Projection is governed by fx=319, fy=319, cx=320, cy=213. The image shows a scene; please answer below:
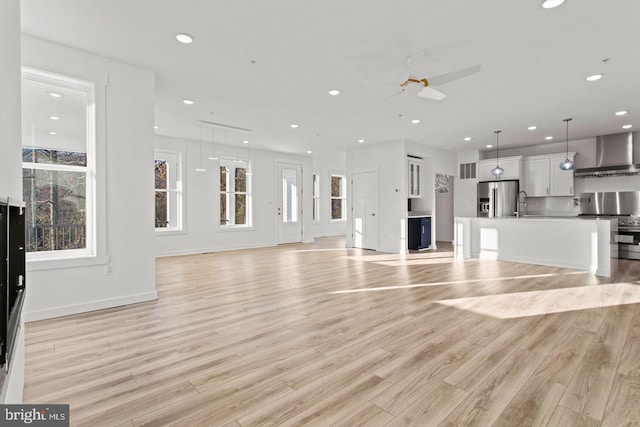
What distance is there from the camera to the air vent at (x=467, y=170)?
9664 millimetres

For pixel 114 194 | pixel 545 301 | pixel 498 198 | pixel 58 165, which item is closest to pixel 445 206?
pixel 498 198

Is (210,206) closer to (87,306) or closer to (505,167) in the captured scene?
(87,306)

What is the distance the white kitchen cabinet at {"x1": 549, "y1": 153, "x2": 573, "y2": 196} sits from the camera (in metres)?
8.12

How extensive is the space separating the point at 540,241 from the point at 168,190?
8.38 metres

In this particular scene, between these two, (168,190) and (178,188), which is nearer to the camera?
(168,190)

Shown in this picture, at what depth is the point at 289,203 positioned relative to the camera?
10.4m

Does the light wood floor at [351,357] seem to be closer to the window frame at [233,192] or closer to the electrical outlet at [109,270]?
the electrical outlet at [109,270]

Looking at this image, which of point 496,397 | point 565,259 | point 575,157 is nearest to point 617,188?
point 575,157

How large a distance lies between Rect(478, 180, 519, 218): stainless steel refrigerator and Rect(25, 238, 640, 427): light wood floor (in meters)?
4.45

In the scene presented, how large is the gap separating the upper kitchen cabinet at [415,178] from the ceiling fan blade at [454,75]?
192 inches

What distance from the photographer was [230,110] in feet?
18.9

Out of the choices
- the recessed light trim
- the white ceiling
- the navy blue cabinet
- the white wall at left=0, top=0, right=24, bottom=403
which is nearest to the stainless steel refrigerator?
the navy blue cabinet

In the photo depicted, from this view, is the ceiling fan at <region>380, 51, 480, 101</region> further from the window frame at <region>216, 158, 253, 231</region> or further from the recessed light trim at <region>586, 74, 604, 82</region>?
the window frame at <region>216, 158, 253, 231</region>

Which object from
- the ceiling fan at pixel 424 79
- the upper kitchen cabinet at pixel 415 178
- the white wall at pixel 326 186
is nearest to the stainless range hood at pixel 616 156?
the upper kitchen cabinet at pixel 415 178
